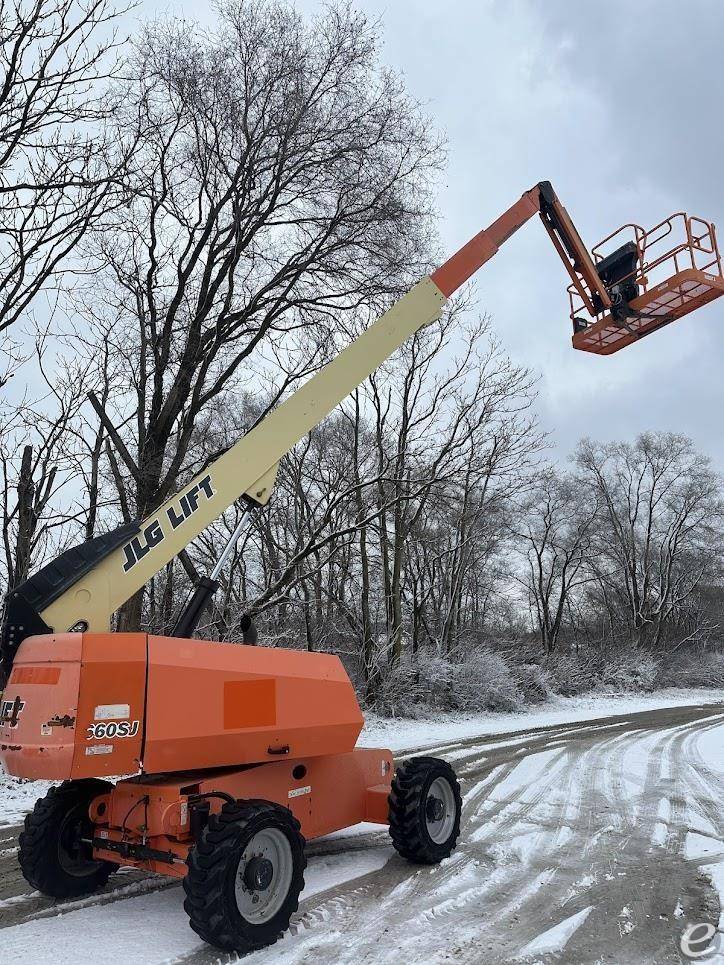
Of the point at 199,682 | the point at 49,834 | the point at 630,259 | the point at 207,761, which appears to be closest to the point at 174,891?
the point at 49,834

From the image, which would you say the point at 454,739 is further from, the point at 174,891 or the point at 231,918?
the point at 231,918

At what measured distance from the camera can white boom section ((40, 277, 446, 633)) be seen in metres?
5.17

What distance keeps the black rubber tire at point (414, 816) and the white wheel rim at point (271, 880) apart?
61.5 inches

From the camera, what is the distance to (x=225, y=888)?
4238 mm

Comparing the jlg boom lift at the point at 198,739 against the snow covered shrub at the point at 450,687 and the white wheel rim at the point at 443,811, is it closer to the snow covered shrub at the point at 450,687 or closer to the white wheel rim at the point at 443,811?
the white wheel rim at the point at 443,811

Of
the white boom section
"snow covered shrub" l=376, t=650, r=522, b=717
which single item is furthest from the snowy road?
"snow covered shrub" l=376, t=650, r=522, b=717

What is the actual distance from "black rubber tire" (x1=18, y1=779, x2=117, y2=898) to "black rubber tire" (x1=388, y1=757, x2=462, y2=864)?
2.31 meters

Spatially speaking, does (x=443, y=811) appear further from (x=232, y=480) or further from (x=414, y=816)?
(x=232, y=480)

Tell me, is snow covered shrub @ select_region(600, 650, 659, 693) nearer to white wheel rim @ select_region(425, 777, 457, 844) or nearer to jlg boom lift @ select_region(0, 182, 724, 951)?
white wheel rim @ select_region(425, 777, 457, 844)

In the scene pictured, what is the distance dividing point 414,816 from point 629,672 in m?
29.9

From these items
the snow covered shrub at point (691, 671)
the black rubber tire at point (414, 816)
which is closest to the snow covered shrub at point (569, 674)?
the snow covered shrub at point (691, 671)

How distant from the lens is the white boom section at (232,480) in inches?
203

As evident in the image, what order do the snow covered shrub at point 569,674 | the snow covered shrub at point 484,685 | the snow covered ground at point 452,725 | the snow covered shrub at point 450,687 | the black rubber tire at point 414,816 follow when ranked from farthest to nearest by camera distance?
the snow covered shrub at point 569,674
the snow covered shrub at point 484,685
the snow covered shrub at point 450,687
the snow covered ground at point 452,725
the black rubber tire at point 414,816

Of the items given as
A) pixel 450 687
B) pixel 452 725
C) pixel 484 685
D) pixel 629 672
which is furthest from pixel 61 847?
pixel 629 672
